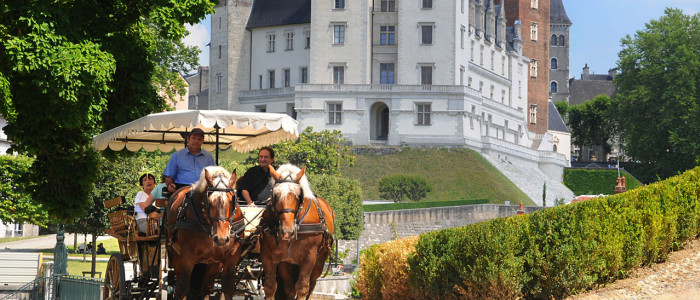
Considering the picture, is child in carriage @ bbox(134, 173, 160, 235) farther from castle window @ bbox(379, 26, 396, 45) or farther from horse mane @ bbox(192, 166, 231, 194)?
castle window @ bbox(379, 26, 396, 45)

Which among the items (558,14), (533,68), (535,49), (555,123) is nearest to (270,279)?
(533,68)

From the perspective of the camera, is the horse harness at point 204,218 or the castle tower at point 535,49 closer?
the horse harness at point 204,218

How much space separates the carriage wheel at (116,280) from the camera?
14559 millimetres

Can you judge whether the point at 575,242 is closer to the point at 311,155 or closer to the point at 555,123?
the point at 311,155

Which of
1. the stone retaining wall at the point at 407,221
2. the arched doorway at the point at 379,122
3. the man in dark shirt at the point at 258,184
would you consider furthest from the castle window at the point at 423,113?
the man in dark shirt at the point at 258,184

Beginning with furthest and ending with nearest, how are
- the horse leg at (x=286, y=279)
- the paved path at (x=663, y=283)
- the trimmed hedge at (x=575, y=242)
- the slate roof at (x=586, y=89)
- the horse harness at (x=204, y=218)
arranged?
the slate roof at (x=586, y=89)
the trimmed hedge at (x=575, y=242)
the paved path at (x=663, y=283)
the horse leg at (x=286, y=279)
the horse harness at (x=204, y=218)

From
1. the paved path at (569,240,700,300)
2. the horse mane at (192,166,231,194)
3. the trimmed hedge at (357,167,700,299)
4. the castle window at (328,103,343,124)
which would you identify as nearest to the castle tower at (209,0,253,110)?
the castle window at (328,103,343,124)

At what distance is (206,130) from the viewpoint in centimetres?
1642

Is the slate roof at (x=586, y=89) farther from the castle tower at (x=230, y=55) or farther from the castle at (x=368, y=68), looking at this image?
the castle tower at (x=230, y=55)

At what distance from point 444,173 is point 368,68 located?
14.4 meters

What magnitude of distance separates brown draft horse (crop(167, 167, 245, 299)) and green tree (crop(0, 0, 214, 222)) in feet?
19.0

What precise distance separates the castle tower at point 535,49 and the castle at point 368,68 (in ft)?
45.3

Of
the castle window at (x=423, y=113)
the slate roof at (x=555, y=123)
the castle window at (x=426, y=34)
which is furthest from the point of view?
the slate roof at (x=555, y=123)

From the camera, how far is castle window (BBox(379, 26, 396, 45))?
9250cm
